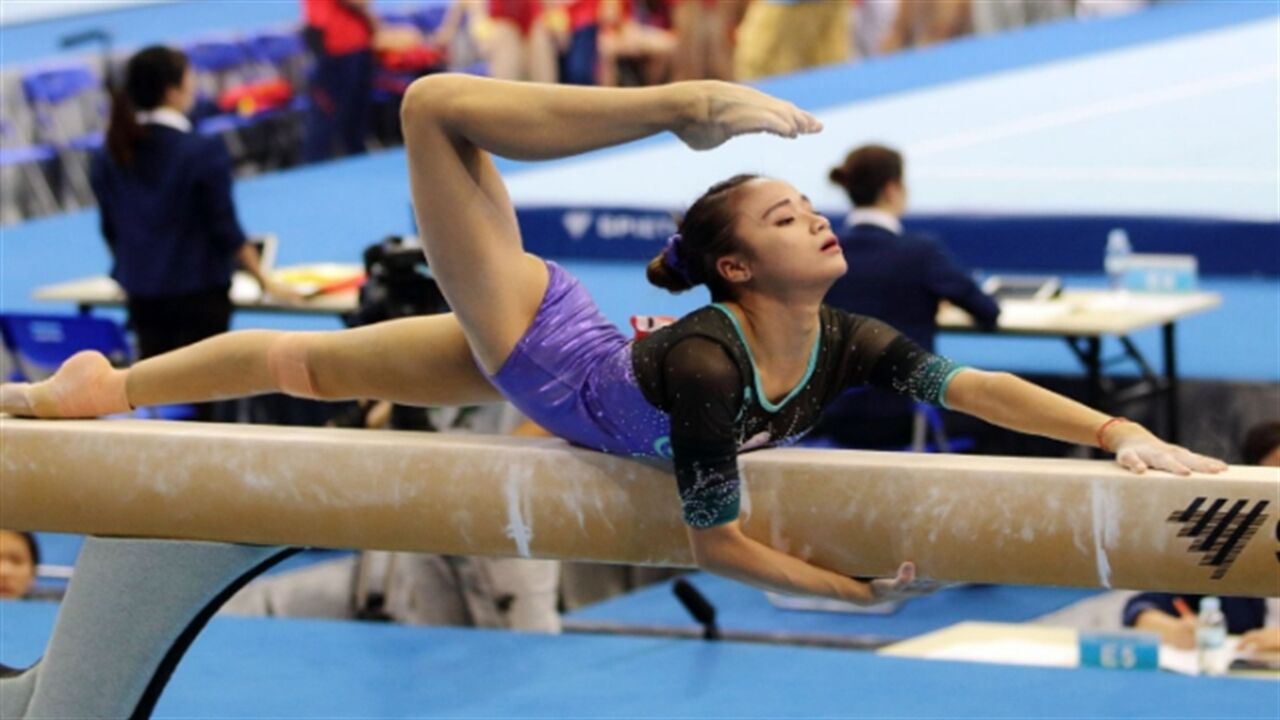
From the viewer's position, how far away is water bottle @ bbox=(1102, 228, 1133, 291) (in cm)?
712

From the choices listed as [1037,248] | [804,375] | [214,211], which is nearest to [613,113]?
[804,375]

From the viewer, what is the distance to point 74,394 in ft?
11.8

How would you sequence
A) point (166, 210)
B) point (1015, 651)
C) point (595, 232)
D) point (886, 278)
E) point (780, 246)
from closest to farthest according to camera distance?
point (780, 246) → point (1015, 651) → point (886, 278) → point (166, 210) → point (595, 232)

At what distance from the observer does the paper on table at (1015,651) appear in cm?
489

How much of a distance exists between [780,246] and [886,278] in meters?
2.88

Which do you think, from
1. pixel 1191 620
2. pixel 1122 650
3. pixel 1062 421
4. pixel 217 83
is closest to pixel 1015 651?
pixel 1122 650

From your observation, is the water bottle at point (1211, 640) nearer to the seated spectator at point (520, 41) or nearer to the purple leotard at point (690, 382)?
the purple leotard at point (690, 382)

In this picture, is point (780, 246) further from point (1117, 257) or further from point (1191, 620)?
point (1117, 257)

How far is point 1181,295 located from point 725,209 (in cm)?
403

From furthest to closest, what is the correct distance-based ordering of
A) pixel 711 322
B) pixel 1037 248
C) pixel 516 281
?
pixel 1037 248
pixel 516 281
pixel 711 322

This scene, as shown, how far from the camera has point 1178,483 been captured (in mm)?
2926

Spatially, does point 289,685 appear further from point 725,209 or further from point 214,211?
point 214,211

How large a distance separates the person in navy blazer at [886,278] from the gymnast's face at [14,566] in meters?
2.48

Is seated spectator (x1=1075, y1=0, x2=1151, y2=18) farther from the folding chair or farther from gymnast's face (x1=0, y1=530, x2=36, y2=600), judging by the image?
gymnast's face (x1=0, y1=530, x2=36, y2=600)
